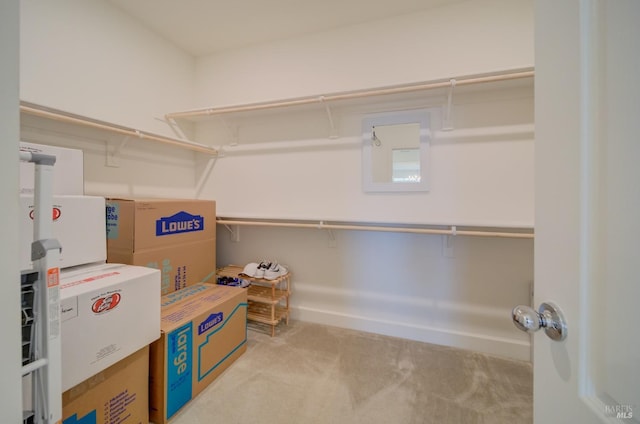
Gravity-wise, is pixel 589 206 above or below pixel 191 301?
above

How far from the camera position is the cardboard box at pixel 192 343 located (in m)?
1.25

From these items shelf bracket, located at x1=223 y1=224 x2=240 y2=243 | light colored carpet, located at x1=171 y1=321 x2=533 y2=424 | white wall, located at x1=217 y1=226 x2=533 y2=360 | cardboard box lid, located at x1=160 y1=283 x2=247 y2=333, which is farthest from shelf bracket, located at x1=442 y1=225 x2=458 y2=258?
shelf bracket, located at x1=223 y1=224 x2=240 y2=243

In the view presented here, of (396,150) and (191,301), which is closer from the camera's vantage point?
(191,301)

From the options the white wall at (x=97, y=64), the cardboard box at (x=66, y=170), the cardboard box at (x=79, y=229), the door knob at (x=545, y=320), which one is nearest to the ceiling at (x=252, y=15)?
the white wall at (x=97, y=64)

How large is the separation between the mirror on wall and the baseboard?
1.11m

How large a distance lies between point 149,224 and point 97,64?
1.27 meters

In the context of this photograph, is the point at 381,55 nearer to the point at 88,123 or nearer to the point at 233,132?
the point at 233,132

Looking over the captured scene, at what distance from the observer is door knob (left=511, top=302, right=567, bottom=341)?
1.48 ft

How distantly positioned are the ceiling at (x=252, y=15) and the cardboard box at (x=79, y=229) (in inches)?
63.9

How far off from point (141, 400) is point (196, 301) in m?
0.54

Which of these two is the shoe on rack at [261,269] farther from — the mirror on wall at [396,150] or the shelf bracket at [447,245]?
the shelf bracket at [447,245]

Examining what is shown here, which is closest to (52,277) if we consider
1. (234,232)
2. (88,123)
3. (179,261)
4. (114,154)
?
(179,261)

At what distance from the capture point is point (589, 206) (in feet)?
1.33

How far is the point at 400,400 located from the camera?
1416 mm
